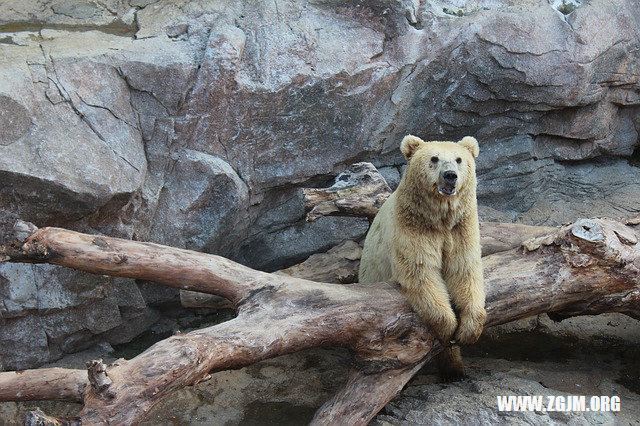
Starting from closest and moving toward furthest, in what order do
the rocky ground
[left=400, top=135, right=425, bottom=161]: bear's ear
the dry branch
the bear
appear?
1. the dry branch
2. the bear
3. the rocky ground
4. [left=400, top=135, right=425, bottom=161]: bear's ear

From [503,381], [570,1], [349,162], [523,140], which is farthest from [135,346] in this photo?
[570,1]

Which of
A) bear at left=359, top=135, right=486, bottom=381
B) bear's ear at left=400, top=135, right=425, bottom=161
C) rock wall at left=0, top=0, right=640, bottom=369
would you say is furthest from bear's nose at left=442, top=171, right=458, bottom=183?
rock wall at left=0, top=0, right=640, bottom=369

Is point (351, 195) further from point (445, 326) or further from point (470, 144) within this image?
point (445, 326)

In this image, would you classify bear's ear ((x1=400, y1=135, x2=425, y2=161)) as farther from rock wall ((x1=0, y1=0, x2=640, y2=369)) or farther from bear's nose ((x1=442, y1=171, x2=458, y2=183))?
rock wall ((x1=0, y1=0, x2=640, y2=369))

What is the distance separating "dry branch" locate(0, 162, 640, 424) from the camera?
4.12 metres

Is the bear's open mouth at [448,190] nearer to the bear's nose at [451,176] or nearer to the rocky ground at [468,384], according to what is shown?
the bear's nose at [451,176]

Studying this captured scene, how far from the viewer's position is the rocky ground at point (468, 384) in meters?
4.76

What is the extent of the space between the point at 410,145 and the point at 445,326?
1.26m

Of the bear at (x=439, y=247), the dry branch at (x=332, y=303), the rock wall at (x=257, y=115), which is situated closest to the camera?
the dry branch at (x=332, y=303)

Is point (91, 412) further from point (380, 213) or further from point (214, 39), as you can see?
point (214, 39)

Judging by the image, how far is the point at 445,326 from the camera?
464 centimetres

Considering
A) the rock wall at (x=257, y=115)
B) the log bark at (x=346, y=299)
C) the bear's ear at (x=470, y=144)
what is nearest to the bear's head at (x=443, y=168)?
the bear's ear at (x=470, y=144)

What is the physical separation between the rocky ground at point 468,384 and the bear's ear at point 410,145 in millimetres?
1701

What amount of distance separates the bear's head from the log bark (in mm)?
780
